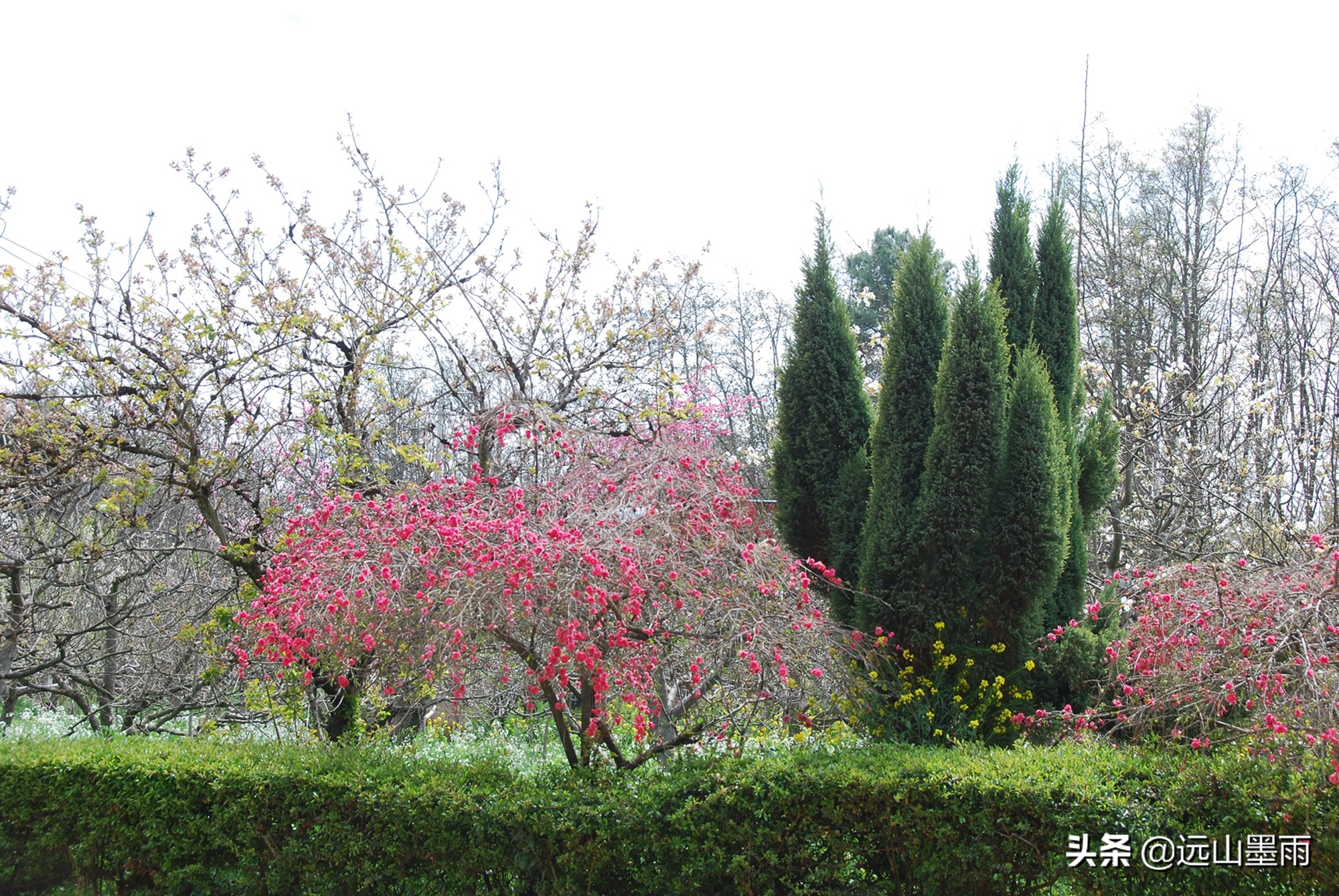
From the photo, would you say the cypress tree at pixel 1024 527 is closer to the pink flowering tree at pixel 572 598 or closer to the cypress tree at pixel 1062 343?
the cypress tree at pixel 1062 343

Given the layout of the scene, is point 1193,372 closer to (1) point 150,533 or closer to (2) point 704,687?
(2) point 704,687

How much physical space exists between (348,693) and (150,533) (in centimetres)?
315

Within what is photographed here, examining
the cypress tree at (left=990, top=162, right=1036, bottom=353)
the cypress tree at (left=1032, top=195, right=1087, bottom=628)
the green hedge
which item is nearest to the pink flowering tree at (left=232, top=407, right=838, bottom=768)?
the green hedge

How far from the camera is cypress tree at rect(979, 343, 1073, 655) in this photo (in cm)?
424

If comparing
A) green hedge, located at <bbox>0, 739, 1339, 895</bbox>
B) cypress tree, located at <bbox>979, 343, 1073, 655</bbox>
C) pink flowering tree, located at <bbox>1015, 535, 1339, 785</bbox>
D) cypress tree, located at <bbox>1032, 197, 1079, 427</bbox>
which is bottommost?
green hedge, located at <bbox>0, 739, 1339, 895</bbox>

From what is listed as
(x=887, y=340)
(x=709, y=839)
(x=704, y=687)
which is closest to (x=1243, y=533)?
(x=887, y=340)

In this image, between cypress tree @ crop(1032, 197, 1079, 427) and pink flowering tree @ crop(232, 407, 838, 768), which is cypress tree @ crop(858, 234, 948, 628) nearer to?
pink flowering tree @ crop(232, 407, 838, 768)

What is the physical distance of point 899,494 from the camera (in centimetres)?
454

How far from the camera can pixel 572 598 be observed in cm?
311

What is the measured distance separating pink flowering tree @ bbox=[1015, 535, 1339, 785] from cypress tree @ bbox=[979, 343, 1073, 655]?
53cm

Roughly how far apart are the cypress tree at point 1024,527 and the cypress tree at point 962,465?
7cm

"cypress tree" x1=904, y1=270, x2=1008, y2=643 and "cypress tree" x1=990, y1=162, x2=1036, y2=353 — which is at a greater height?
"cypress tree" x1=990, y1=162, x2=1036, y2=353

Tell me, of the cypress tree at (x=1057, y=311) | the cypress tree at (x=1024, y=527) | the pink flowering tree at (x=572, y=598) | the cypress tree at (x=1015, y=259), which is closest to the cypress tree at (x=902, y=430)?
the cypress tree at (x=1024, y=527)

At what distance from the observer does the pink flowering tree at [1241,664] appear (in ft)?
9.27
